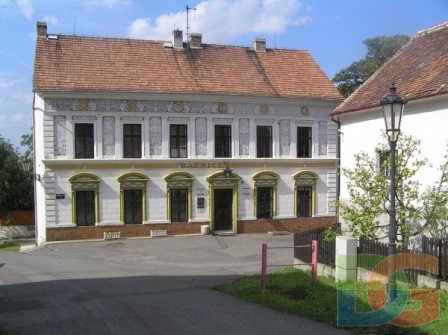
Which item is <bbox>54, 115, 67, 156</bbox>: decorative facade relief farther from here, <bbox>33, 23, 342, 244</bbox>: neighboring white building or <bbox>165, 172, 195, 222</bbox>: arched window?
<bbox>165, 172, 195, 222</bbox>: arched window

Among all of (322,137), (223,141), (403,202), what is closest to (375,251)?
(403,202)

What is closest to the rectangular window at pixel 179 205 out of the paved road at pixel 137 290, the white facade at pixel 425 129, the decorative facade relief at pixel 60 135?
the paved road at pixel 137 290

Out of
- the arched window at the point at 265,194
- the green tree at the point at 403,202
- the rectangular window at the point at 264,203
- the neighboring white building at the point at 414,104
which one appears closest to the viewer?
the green tree at the point at 403,202

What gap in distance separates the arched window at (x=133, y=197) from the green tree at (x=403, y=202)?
13741 mm

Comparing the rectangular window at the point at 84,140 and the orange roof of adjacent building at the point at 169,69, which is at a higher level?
the orange roof of adjacent building at the point at 169,69

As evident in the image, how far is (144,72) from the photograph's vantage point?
26.4 meters

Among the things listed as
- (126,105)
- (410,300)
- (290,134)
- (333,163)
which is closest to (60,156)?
(126,105)

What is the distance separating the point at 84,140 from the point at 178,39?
8.62 meters

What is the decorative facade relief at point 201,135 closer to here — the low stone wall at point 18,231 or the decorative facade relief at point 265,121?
the decorative facade relief at point 265,121

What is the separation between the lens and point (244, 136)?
88.0ft

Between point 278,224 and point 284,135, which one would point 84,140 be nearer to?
point 284,135

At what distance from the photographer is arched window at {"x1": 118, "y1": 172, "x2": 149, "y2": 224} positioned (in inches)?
986

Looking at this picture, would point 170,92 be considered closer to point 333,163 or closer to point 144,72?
point 144,72

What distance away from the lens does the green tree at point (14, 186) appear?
37.3m
